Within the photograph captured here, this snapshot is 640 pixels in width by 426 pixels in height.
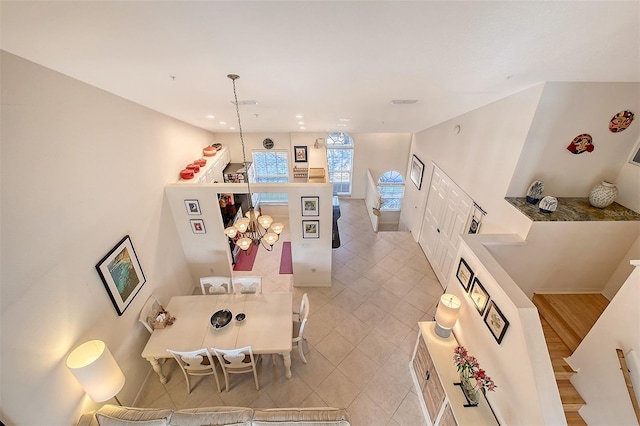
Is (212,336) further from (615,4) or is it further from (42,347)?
(615,4)

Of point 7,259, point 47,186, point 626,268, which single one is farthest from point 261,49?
point 626,268

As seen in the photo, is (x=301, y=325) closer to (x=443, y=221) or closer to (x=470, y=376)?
(x=470, y=376)

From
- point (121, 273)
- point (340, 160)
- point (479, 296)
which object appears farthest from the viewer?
point (340, 160)

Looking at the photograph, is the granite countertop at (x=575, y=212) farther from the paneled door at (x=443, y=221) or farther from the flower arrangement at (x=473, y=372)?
the flower arrangement at (x=473, y=372)

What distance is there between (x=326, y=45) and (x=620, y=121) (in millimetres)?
3664

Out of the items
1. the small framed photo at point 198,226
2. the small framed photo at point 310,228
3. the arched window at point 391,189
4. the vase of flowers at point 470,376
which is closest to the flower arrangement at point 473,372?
the vase of flowers at point 470,376

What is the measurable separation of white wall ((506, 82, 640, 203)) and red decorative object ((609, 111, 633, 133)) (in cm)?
4

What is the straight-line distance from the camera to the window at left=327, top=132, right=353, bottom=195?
8977mm

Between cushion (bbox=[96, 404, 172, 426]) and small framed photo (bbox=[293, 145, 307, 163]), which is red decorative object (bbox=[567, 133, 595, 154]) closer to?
cushion (bbox=[96, 404, 172, 426])

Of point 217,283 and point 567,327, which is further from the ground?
point 567,327

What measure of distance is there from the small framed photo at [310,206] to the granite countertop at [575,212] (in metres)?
2.80

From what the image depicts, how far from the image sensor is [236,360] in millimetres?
3367

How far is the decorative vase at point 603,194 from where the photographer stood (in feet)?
10.6

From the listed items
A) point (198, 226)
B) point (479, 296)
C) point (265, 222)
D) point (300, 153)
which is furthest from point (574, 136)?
point (300, 153)
